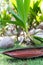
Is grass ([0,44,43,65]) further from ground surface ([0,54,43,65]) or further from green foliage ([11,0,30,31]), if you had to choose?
green foliage ([11,0,30,31])

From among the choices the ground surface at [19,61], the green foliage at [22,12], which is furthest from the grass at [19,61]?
the green foliage at [22,12]

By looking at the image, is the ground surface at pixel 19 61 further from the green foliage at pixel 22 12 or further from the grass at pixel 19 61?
the green foliage at pixel 22 12

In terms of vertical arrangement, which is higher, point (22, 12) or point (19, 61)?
point (22, 12)

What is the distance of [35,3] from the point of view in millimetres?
3230

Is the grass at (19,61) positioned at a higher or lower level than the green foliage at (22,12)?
lower

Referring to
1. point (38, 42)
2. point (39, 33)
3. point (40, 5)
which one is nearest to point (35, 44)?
point (38, 42)

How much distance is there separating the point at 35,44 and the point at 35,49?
1.28ft

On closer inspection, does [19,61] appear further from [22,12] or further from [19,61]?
[22,12]

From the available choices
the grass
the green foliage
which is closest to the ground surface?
the grass

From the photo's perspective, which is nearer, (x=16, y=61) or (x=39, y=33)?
(x=16, y=61)

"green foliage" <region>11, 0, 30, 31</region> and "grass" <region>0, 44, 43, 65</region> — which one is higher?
"green foliage" <region>11, 0, 30, 31</region>

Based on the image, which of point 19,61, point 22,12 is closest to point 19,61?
point 19,61

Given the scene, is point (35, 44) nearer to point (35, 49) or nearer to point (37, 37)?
point (37, 37)

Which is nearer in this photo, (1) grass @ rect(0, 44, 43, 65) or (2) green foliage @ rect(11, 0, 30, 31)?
(1) grass @ rect(0, 44, 43, 65)
